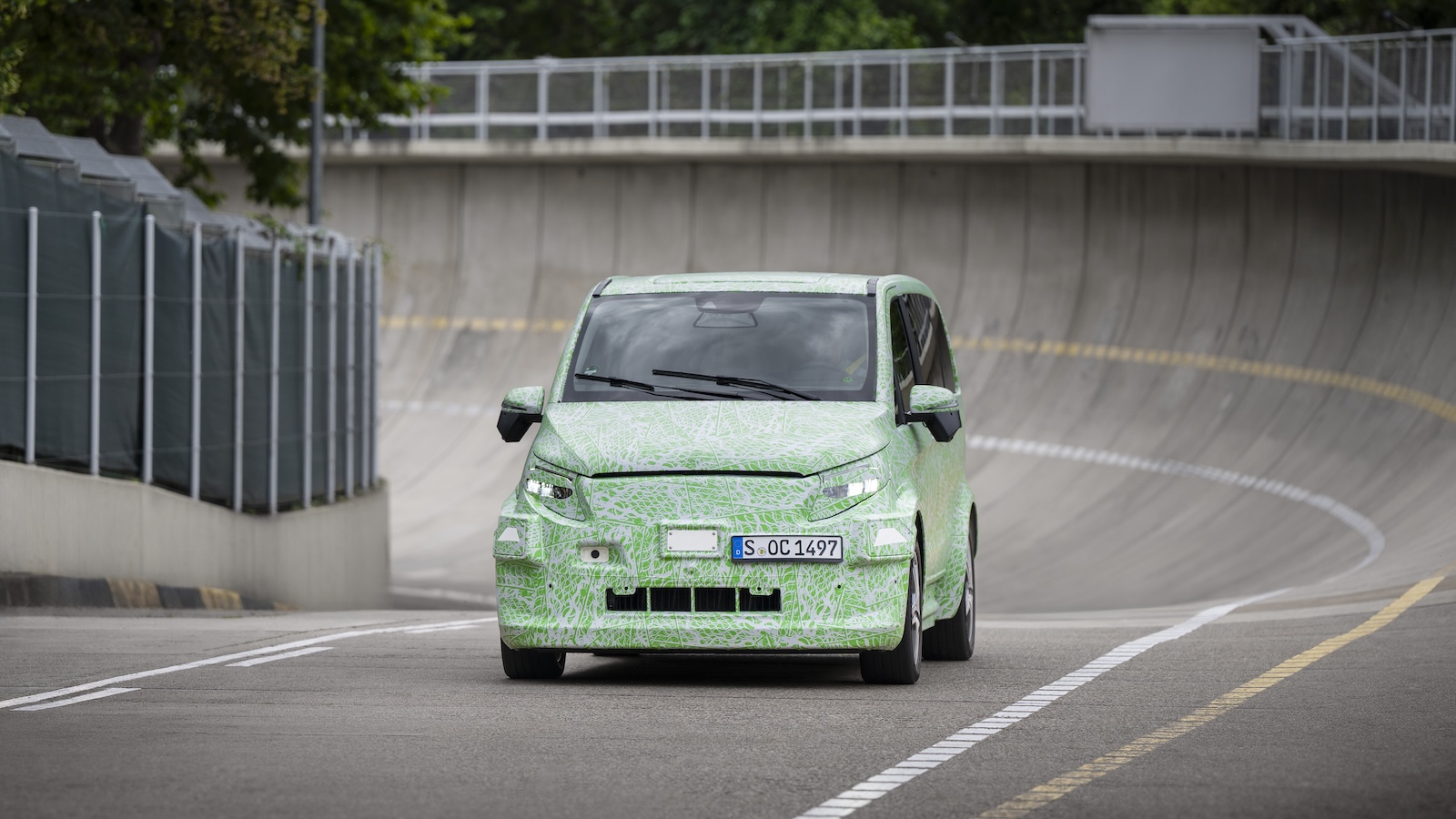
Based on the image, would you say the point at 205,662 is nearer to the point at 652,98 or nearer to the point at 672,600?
the point at 672,600

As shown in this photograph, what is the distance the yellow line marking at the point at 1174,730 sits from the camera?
7227mm

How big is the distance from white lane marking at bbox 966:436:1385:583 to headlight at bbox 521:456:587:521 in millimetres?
13947

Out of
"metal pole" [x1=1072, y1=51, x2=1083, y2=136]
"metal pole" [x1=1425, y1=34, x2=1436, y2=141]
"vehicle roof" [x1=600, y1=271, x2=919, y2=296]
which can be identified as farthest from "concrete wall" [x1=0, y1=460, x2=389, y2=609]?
"metal pole" [x1=1072, y1=51, x2=1083, y2=136]

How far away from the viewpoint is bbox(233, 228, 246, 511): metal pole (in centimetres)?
2152

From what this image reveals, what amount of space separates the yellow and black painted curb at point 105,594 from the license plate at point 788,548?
7475 mm

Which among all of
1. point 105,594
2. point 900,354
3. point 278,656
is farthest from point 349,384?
point 900,354

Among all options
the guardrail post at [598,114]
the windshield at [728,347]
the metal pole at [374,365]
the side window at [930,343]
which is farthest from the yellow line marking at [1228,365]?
the windshield at [728,347]

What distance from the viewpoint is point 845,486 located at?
9.97m

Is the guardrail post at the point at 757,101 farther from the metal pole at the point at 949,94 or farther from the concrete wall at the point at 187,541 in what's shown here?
the concrete wall at the point at 187,541

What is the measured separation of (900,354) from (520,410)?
1.85 meters

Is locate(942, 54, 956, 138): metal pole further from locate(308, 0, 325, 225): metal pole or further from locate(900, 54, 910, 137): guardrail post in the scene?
locate(308, 0, 325, 225): metal pole

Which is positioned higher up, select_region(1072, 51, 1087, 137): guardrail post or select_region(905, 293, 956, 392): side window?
select_region(1072, 51, 1087, 137): guardrail post

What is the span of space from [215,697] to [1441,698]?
5.10 metres

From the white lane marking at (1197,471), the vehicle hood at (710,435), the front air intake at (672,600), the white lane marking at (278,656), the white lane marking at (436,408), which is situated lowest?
the white lane marking at (436,408)
